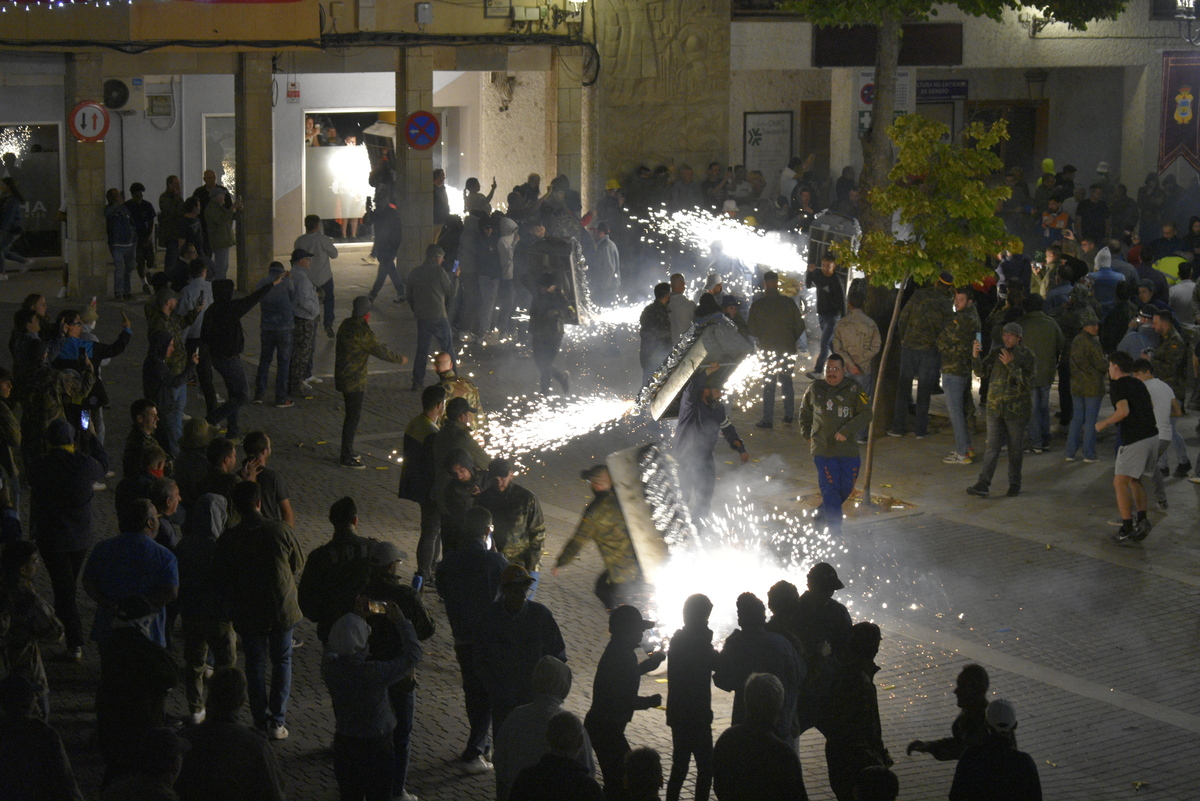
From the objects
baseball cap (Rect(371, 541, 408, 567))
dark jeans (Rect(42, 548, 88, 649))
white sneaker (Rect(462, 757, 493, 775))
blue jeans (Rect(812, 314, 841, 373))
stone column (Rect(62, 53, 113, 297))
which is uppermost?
stone column (Rect(62, 53, 113, 297))

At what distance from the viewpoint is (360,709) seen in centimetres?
665

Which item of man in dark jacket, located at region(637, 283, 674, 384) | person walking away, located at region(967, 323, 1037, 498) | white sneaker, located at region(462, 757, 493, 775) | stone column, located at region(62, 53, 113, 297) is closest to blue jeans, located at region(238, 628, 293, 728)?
white sneaker, located at region(462, 757, 493, 775)

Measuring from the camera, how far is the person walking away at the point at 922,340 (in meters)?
14.6

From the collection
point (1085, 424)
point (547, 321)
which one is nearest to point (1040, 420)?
point (1085, 424)

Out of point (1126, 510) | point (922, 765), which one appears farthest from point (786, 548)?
point (922, 765)

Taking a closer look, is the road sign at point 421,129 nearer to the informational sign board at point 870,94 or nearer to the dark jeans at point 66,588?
the informational sign board at point 870,94

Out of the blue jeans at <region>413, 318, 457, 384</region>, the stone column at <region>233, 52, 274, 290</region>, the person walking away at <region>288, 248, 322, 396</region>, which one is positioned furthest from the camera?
the stone column at <region>233, 52, 274, 290</region>

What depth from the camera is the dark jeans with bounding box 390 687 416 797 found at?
23.4ft

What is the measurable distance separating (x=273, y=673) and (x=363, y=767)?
154cm

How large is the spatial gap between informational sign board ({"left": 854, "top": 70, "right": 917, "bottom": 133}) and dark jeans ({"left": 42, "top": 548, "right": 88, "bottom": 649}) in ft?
57.1

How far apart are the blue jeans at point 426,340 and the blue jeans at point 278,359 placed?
147 centimetres

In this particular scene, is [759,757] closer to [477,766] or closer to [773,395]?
[477,766]

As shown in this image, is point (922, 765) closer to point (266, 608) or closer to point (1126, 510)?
point (266, 608)

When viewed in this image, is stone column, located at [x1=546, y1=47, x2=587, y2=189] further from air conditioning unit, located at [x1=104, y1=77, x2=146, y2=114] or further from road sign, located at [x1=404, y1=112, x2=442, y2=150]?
air conditioning unit, located at [x1=104, y1=77, x2=146, y2=114]
